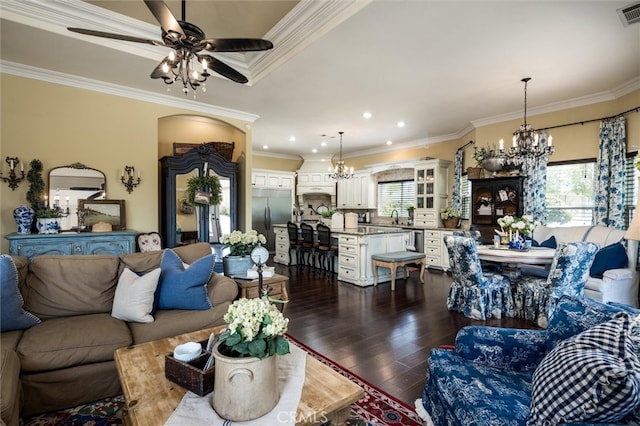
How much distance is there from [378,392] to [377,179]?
7221mm

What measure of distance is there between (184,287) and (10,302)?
1068mm

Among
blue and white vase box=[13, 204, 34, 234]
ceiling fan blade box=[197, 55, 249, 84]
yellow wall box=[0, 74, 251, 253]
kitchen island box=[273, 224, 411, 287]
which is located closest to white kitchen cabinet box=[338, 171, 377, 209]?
kitchen island box=[273, 224, 411, 287]

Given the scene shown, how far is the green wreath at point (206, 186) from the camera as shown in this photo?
4895mm

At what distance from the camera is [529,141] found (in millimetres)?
4203

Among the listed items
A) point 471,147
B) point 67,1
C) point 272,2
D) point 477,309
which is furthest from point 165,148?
point 471,147

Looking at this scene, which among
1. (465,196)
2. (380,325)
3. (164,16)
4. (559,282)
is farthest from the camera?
(465,196)

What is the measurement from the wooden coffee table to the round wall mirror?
3311 millimetres

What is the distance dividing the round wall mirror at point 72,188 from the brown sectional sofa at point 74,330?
1996 millimetres

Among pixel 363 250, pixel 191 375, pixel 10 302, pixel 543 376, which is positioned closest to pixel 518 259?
pixel 363 250

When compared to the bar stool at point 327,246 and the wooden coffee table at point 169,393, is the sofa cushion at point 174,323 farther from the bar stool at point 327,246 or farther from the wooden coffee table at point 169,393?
the bar stool at point 327,246

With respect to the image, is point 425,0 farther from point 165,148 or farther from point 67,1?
point 165,148

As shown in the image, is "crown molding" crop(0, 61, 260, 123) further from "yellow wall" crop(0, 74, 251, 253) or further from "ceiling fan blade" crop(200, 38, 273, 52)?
"ceiling fan blade" crop(200, 38, 273, 52)

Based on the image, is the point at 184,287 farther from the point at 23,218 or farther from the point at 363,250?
the point at 363,250

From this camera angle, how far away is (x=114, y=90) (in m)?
4.41
